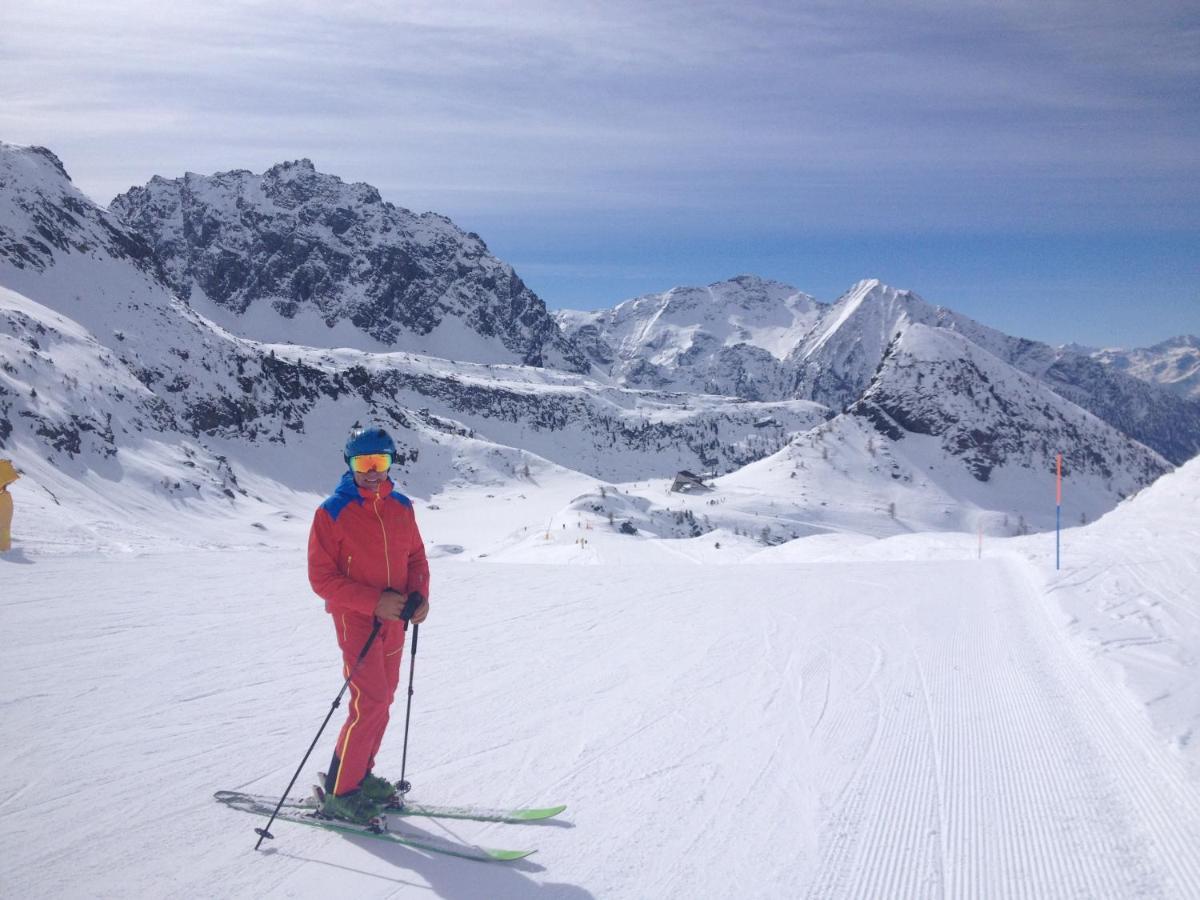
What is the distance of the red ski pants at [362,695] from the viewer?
4.96 metres

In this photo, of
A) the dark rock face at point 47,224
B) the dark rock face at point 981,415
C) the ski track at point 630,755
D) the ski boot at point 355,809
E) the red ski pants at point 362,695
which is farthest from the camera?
the dark rock face at point 981,415

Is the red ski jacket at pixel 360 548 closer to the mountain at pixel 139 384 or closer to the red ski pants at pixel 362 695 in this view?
the red ski pants at pixel 362 695

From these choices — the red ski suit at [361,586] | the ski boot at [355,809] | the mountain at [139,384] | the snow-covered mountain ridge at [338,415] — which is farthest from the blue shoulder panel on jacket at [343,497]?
the mountain at [139,384]

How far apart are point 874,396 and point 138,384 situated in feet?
396

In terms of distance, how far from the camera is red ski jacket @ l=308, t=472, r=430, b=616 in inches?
194

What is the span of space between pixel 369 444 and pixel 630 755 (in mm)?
3213

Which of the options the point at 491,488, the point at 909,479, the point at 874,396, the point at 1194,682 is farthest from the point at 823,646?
the point at 874,396

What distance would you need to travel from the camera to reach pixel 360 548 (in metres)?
5.06

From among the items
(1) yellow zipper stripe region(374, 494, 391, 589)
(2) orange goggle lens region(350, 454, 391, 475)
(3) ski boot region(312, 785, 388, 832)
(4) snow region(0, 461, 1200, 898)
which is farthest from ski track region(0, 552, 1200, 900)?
(2) orange goggle lens region(350, 454, 391, 475)

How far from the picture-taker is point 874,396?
144 metres

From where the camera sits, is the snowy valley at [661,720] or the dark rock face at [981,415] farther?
the dark rock face at [981,415]

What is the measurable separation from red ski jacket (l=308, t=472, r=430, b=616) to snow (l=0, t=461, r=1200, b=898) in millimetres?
1529

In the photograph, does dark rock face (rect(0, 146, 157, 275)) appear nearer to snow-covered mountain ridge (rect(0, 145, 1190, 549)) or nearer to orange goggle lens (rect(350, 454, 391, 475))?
snow-covered mountain ridge (rect(0, 145, 1190, 549))

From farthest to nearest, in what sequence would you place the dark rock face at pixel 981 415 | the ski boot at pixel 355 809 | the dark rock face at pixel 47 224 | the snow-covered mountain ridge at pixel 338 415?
1. the dark rock face at pixel 981 415
2. the dark rock face at pixel 47 224
3. the snow-covered mountain ridge at pixel 338 415
4. the ski boot at pixel 355 809
